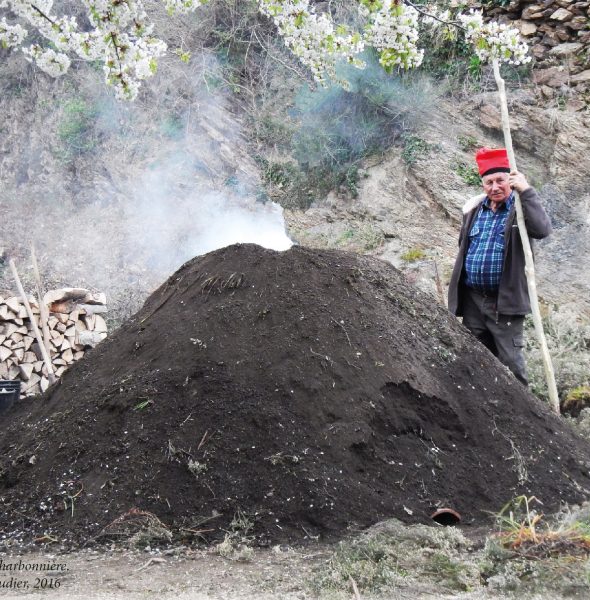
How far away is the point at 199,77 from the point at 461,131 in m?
4.22

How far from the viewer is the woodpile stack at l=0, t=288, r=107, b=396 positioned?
811cm

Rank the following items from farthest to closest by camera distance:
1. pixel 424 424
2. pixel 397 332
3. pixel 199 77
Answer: pixel 199 77 → pixel 397 332 → pixel 424 424

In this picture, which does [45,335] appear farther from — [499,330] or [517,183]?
[517,183]

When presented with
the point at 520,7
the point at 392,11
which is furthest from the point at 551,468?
the point at 520,7

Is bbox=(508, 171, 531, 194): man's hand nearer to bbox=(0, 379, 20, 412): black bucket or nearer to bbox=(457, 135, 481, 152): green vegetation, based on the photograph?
bbox=(0, 379, 20, 412): black bucket

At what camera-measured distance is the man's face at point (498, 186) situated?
4770 mm

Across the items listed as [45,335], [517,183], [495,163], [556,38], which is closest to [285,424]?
[517,183]

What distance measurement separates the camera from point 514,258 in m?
4.75

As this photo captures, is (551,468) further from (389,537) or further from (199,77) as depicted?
(199,77)

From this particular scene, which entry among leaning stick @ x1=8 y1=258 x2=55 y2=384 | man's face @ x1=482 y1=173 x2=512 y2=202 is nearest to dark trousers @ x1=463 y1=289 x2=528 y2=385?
man's face @ x1=482 y1=173 x2=512 y2=202

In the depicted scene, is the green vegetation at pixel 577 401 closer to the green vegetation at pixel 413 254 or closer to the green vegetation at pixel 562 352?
the green vegetation at pixel 562 352

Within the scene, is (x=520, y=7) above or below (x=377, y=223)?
above

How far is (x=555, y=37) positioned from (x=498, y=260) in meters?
6.18

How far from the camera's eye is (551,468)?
150 inches
